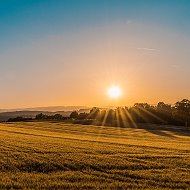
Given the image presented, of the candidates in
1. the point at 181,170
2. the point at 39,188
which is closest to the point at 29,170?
the point at 39,188

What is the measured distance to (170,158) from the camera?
102 feet

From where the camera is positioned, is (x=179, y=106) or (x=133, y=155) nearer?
(x=133, y=155)

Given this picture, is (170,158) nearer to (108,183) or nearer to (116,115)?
(108,183)

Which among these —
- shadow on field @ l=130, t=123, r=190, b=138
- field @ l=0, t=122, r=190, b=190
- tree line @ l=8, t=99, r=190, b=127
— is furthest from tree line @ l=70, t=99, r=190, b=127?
field @ l=0, t=122, r=190, b=190

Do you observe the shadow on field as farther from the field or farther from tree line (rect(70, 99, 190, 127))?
the field

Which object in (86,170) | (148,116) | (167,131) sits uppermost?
(148,116)

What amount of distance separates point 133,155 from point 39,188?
47.2 feet

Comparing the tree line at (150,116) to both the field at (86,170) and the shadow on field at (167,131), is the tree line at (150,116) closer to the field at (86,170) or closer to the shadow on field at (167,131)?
the shadow on field at (167,131)

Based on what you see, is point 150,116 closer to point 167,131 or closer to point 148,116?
point 148,116

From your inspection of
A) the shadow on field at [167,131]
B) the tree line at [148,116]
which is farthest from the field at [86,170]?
the tree line at [148,116]

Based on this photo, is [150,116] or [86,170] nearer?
[86,170]

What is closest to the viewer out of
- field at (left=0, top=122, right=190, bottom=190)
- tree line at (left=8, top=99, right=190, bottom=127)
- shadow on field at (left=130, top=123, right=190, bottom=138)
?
field at (left=0, top=122, right=190, bottom=190)

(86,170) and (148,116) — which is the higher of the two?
(148,116)

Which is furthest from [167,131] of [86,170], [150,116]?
[86,170]
